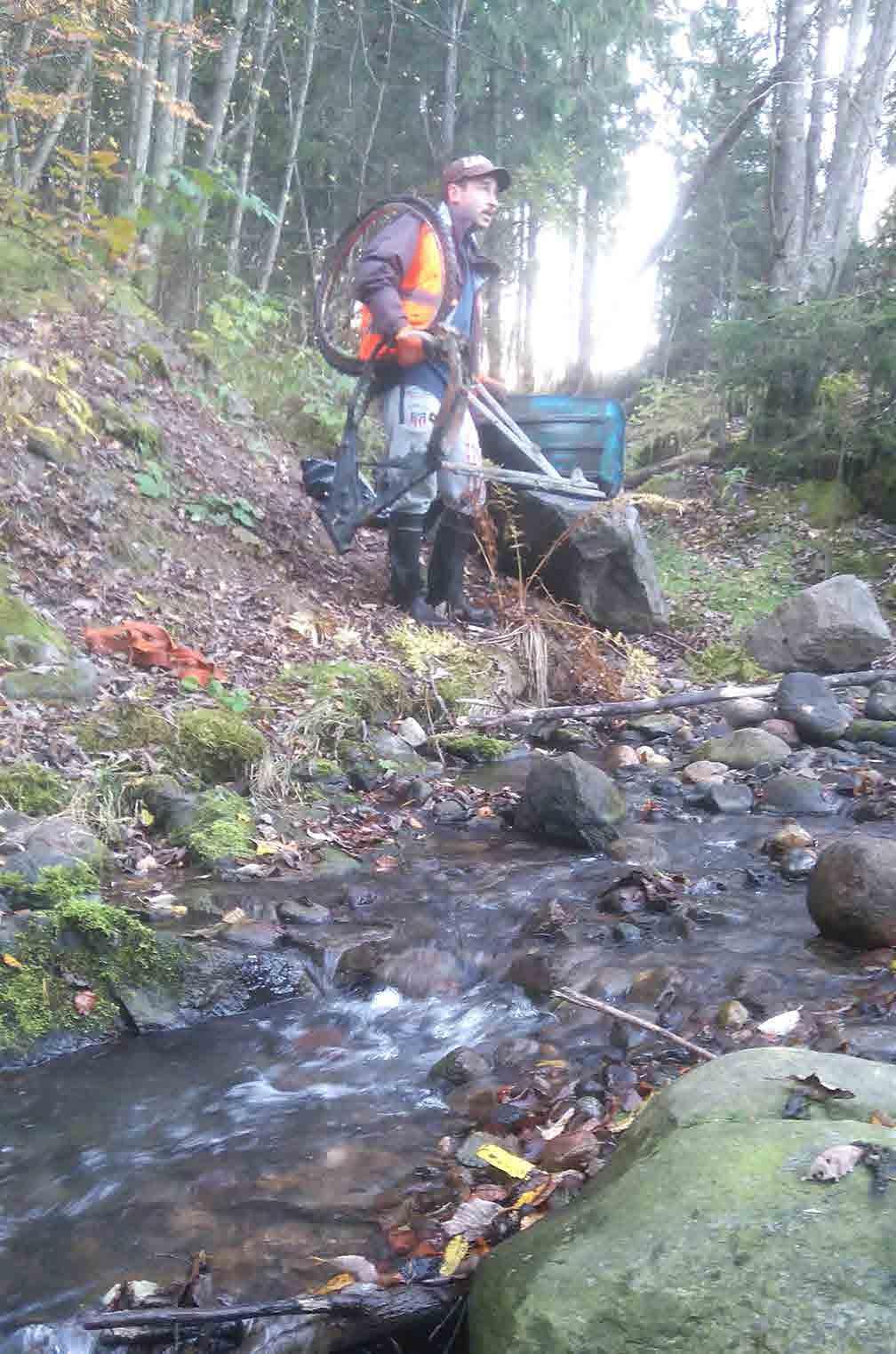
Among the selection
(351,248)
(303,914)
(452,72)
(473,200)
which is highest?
(452,72)

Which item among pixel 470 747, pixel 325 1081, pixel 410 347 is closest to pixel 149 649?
pixel 470 747

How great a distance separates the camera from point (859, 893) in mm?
4105

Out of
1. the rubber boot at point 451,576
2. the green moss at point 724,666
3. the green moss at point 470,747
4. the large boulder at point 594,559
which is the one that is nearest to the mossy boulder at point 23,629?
the green moss at point 470,747

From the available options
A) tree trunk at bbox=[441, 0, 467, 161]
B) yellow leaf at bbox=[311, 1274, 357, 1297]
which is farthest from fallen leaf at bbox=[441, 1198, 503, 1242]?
tree trunk at bbox=[441, 0, 467, 161]

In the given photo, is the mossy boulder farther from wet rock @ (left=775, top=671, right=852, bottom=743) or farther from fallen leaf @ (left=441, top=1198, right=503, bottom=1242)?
wet rock @ (left=775, top=671, right=852, bottom=743)

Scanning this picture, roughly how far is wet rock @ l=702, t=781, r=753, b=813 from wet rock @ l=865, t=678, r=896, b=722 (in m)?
2.01

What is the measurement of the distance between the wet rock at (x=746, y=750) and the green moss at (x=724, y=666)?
176 centimetres

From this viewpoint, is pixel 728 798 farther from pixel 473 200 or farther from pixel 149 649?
pixel 473 200

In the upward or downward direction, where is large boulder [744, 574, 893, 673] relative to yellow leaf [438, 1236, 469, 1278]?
upward

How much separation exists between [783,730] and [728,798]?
1.43 meters

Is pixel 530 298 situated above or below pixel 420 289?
above

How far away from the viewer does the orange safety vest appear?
301 inches

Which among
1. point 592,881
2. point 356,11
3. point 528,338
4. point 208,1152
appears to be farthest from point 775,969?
point 528,338

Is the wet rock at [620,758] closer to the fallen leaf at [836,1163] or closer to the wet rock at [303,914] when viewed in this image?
the wet rock at [303,914]
